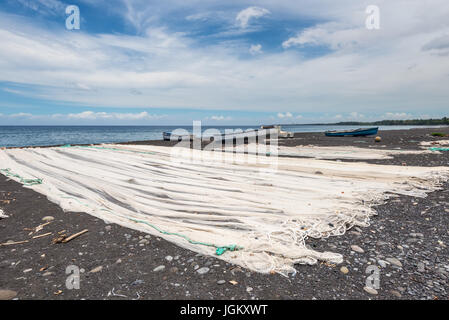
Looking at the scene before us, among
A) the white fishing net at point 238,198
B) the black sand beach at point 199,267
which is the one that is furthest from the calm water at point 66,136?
the black sand beach at point 199,267

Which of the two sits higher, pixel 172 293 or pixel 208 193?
pixel 208 193

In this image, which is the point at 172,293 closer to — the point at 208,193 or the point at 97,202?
the point at 208,193

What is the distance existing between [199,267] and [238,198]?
7.96ft

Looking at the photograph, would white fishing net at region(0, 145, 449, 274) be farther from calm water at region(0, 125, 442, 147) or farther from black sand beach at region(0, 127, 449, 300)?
calm water at region(0, 125, 442, 147)

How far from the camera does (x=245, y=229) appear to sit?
3848mm

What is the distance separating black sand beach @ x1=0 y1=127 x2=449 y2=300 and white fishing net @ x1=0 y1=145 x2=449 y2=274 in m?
0.22

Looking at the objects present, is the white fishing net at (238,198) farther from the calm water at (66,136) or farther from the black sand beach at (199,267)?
the calm water at (66,136)

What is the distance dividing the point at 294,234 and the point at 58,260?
11.0 ft

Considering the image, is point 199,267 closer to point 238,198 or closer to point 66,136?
point 238,198

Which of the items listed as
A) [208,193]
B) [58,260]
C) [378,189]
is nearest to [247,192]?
[208,193]

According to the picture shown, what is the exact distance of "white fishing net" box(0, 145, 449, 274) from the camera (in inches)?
133

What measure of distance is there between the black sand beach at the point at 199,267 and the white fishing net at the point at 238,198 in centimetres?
22
